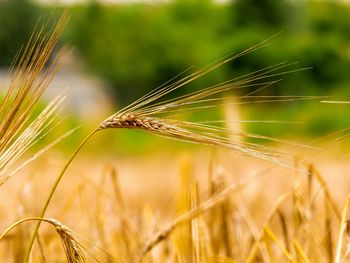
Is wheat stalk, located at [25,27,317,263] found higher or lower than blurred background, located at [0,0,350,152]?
lower

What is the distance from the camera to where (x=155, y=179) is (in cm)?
945

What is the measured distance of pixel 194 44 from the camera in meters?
42.7

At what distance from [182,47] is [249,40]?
887cm

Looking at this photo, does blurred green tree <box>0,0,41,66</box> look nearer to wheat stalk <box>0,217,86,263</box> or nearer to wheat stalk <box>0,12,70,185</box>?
wheat stalk <box>0,12,70,185</box>

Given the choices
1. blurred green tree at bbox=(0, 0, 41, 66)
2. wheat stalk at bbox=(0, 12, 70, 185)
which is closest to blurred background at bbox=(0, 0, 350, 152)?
blurred green tree at bbox=(0, 0, 41, 66)

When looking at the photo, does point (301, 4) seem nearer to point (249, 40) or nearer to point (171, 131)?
point (249, 40)

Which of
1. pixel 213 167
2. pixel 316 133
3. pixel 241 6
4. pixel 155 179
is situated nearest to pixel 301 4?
pixel 241 6

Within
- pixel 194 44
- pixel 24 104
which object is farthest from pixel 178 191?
pixel 194 44

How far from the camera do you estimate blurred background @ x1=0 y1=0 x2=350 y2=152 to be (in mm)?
35406

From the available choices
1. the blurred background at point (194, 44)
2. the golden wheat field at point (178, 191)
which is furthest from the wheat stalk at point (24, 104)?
the blurred background at point (194, 44)

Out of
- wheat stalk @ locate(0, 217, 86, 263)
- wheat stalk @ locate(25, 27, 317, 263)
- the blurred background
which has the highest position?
the blurred background

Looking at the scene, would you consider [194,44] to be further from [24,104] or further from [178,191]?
[24,104]

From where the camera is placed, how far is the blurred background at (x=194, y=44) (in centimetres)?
3541

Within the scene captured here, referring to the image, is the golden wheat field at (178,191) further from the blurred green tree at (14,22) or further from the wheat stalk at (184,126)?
the blurred green tree at (14,22)
